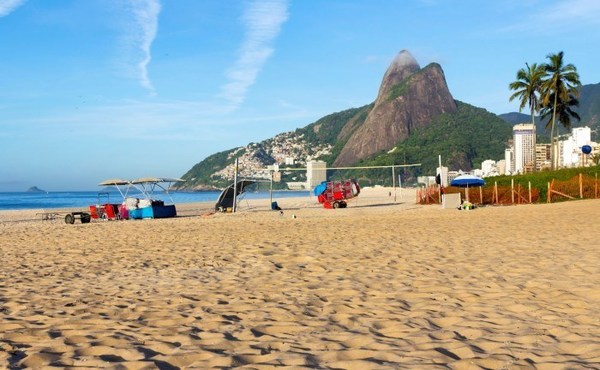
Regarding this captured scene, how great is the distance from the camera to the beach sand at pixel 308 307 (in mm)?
3330

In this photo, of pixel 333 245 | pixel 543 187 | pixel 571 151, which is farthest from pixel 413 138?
pixel 333 245

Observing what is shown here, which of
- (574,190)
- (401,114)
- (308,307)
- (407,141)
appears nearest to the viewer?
(308,307)

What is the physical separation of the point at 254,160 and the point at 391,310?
17735 centimetres

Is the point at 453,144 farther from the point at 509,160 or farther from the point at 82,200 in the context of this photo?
the point at 82,200

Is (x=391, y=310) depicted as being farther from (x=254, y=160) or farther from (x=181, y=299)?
(x=254, y=160)

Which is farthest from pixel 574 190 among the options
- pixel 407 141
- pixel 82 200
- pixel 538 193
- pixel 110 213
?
pixel 407 141

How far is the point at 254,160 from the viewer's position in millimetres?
181000

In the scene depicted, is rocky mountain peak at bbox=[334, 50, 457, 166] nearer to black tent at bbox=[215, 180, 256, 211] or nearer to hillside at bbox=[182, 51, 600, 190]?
hillside at bbox=[182, 51, 600, 190]

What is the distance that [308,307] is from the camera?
4832 mm

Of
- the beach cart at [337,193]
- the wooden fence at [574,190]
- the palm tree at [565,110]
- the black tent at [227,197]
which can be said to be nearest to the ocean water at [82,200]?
the black tent at [227,197]

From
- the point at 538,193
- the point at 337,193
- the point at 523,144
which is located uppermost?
the point at 523,144

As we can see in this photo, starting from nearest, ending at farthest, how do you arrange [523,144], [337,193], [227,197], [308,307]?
1. [308,307]
2. [227,197]
3. [337,193]
4. [523,144]

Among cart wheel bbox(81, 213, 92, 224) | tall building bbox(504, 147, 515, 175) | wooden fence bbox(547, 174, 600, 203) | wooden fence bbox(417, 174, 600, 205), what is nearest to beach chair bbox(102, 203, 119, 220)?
cart wheel bbox(81, 213, 92, 224)

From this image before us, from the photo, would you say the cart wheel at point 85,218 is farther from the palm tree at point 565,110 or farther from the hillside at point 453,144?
the hillside at point 453,144
